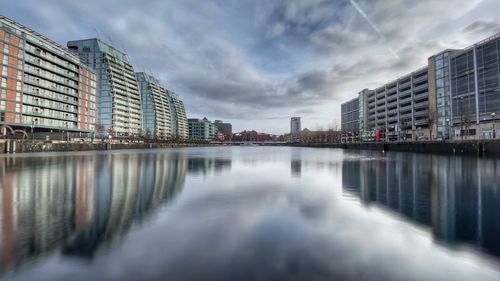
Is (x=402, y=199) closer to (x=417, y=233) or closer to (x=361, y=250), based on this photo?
(x=417, y=233)

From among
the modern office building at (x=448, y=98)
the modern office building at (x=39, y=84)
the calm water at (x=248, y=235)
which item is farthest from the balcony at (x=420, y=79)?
the modern office building at (x=39, y=84)

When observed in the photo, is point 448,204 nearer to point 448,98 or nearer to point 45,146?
point 45,146

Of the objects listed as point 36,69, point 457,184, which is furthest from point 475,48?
point 36,69

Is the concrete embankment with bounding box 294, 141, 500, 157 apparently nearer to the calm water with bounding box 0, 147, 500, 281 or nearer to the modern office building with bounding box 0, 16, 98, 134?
the calm water with bounding box 0, 147, 500, 281

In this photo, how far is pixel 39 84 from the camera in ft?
284

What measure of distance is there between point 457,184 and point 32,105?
346 ft

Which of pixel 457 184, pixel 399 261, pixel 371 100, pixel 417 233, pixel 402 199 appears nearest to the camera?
pixel 399 261

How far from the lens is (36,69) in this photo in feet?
282

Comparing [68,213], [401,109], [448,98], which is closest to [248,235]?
[68,213]

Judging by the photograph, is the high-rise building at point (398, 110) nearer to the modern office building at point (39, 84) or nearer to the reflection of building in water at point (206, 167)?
the reflection of building in water at point (206, 167)

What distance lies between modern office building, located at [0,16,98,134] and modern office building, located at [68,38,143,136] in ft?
93.0

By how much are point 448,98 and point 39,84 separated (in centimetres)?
14032

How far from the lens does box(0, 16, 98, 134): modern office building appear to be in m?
76.0

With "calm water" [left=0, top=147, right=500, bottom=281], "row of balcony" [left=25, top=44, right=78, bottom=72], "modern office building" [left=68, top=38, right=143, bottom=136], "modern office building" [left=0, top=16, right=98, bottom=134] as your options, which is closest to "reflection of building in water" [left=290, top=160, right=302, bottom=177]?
"calm water" [left=0, top=147, right=500, bottom=281]
